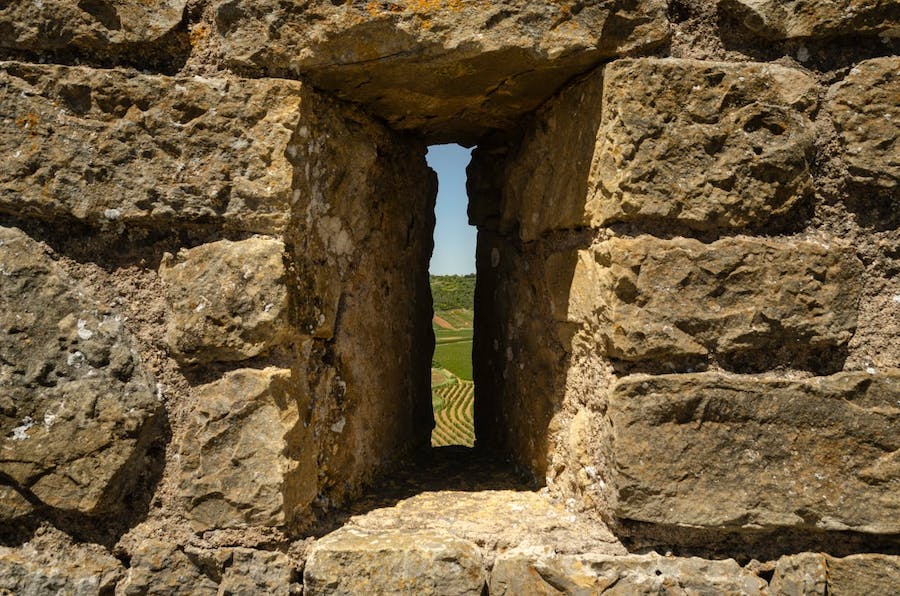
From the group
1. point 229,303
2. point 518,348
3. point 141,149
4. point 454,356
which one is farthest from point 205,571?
point 454,356

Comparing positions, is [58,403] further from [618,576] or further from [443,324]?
[443,324]

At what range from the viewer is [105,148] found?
4.61ft

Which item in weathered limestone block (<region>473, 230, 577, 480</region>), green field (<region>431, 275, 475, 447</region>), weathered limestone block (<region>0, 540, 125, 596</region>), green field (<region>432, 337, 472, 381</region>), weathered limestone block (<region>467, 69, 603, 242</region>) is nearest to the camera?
weathered limestone block (<region>0, 540, 125, 596</region>)

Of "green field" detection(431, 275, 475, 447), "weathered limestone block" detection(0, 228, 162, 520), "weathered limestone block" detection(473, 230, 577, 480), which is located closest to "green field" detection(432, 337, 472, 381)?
"green field" detection(431, 275, 475, 447)

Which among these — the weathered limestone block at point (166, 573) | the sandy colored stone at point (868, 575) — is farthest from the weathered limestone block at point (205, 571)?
the sandy colored stone at point (868, 575)

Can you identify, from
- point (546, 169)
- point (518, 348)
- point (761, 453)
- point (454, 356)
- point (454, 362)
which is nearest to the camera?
point (761, 453)

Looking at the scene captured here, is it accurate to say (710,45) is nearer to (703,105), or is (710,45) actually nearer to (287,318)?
(703,105)

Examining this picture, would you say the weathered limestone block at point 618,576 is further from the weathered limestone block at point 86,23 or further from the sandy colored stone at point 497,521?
the weathered limestone block at point 86,23

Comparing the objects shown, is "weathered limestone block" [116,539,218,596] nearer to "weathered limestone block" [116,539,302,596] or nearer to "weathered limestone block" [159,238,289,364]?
"weathered limestone block" [116,539,302,596]

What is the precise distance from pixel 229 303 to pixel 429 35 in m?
0.73

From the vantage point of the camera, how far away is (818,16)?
4.70ft

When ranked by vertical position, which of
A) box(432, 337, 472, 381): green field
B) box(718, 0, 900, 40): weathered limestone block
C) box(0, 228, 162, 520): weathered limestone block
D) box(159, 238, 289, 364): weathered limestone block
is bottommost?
box(432, 337, 472, 381): green field

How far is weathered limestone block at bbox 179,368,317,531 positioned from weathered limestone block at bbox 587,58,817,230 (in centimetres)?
86

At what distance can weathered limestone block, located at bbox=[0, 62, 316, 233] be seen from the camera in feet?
4.58
